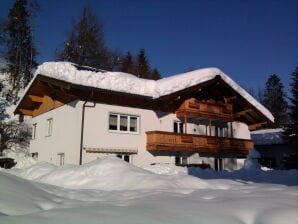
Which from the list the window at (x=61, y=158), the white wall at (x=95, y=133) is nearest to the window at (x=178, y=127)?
the white wall at (x=95, y=133)

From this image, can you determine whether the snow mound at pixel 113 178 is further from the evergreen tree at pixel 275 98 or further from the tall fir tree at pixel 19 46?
the evergreen tree at pixel 275 98

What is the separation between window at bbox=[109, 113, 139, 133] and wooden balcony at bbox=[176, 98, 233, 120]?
3.29 meters

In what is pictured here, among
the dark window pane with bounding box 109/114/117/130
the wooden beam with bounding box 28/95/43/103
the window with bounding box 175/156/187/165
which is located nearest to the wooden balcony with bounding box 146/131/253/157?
the window with bounding box 175/156/187/165

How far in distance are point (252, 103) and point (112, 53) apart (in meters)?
24.2

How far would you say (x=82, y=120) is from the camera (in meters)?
18.5

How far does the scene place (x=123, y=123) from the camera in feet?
66.5

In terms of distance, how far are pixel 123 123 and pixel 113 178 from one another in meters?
10.8

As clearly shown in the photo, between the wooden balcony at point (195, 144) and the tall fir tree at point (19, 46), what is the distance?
29.3 meters

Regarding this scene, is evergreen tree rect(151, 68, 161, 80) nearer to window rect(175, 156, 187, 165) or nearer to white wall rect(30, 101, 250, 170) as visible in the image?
white wall rect(30, 101, 250, 170)

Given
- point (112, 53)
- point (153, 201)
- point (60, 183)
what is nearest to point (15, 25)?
point (112, 53)

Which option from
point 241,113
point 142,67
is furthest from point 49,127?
point 142,67

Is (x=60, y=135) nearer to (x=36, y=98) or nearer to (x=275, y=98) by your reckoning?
(x=36, y=98)

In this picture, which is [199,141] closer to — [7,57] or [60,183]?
[60,183]

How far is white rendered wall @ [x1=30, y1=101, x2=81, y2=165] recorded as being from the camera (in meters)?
18.8
